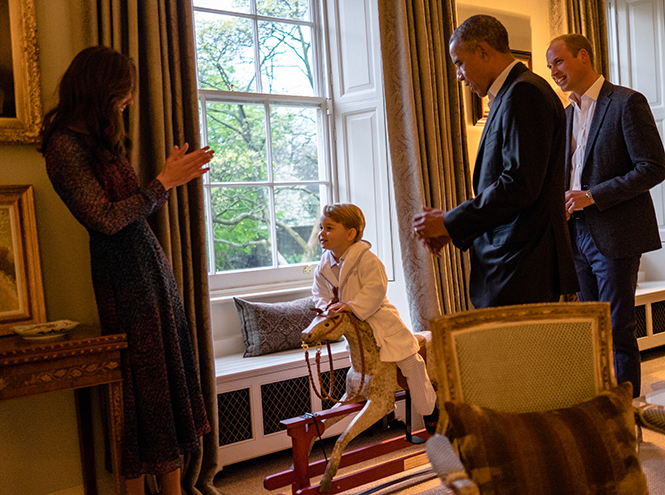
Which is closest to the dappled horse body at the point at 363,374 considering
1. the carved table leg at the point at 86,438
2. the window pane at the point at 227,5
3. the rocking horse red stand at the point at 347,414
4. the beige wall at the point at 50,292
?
the rocking horse red stand at the point at 347,414

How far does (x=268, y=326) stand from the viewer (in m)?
3.11

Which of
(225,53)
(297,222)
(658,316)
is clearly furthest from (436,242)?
(658,316)

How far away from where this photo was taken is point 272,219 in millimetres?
3467

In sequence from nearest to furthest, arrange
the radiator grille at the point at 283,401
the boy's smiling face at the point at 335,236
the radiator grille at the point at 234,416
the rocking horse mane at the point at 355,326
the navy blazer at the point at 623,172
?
the rocking horse mane at the point at 355,326
the boy's smiling face at the point at 335,236
the navy blazer at the point at 623,172
the radiator grille at the point at 234,416
the radiator grille at the point at 283,401

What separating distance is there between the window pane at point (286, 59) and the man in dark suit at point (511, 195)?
1.76 meters

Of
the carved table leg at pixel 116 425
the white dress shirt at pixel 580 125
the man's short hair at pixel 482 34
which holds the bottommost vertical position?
Answer: the carved table leg at pixel 116 425

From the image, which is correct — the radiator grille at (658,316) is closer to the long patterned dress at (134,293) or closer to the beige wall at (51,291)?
the long patterned dress at (134,293)

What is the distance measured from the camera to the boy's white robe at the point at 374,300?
2299mm

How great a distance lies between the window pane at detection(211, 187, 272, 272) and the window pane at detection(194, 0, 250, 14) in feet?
3.30

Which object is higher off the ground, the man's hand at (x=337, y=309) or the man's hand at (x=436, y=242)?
the man's hand at (x=436, y=242)

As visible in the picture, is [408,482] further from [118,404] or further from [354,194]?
[354,194]

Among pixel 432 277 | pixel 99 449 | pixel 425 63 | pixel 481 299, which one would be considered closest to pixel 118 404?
pixel 99 449

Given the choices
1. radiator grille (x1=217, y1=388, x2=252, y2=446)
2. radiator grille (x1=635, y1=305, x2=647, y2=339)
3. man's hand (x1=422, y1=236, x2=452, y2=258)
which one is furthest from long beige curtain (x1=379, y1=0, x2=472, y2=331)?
radiator grille (x1=635, y1=305, x2=647, y2=339)

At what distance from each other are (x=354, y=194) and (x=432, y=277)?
2.48 ft
